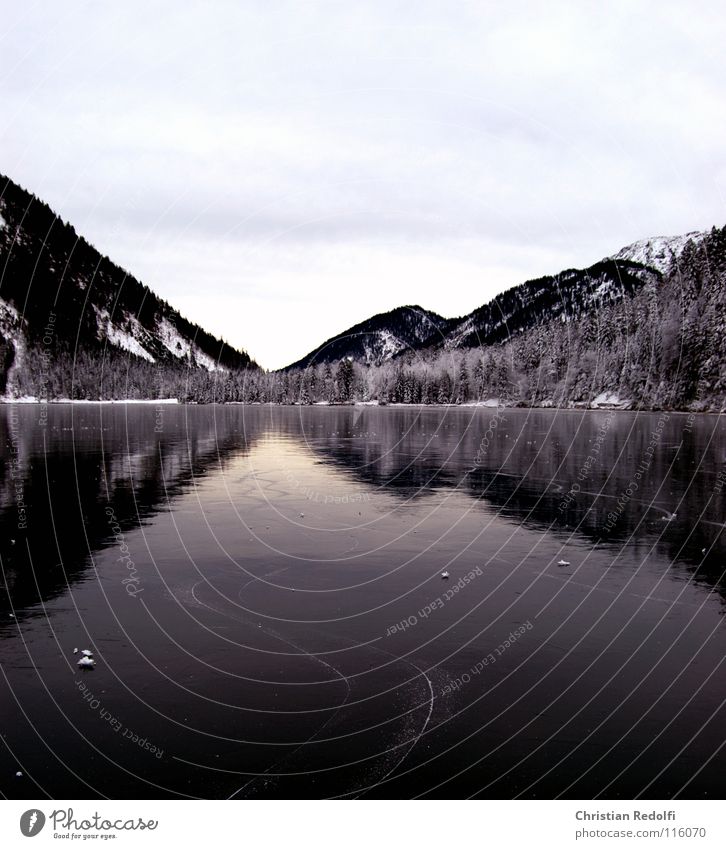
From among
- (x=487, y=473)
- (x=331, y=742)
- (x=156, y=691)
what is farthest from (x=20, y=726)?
(x=487, y=473)

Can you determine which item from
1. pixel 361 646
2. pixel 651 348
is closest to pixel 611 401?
pixel 651 348

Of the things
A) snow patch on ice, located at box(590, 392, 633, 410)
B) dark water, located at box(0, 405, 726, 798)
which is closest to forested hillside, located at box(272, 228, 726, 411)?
snow patch on ice, located at box(590, 392, 633, 410)

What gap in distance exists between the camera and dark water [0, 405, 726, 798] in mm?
8664

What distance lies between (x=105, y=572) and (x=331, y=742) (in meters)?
10.2

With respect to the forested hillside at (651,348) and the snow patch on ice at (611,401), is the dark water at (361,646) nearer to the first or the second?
the forested hillside at (651,348)

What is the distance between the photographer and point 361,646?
41.0 feet

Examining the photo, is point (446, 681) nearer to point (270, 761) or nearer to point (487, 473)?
point (270, 761)

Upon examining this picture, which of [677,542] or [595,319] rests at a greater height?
[595,319]

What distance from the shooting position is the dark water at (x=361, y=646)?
28.4 ft

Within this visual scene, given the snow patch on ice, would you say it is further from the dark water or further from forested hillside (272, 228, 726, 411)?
the dark water

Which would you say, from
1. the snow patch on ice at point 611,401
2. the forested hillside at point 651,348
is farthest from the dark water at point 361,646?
the snow patch on ice at point 611,401

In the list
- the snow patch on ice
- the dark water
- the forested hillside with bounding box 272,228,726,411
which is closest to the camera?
the dark water

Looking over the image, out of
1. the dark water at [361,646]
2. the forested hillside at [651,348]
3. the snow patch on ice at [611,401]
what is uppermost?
the forested hillside at [651,348]
